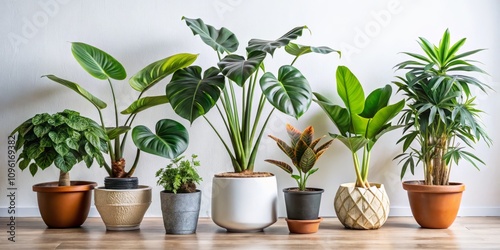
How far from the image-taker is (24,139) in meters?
3.29

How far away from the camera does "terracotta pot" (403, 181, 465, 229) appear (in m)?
3.40

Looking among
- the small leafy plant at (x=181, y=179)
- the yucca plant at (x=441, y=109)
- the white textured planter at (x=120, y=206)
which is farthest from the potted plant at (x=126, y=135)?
the yucca plant at (x=441, y=109)

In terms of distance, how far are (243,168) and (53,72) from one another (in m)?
1.44

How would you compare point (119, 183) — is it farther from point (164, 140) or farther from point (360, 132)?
point (360, 132)

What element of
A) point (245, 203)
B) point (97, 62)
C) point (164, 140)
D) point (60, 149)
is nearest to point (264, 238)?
point (245, 203)

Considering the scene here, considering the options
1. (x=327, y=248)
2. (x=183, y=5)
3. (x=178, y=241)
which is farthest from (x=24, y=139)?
(x=327, y=248)

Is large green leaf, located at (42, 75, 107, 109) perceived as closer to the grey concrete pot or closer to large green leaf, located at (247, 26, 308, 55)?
the grey concrete pot

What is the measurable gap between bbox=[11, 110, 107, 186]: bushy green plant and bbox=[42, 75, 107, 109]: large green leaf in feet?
0.76

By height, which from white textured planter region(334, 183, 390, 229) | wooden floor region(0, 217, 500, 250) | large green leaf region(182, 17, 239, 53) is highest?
large green leaf region(182, 17, 239, 53)

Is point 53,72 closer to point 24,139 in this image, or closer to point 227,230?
point 24,139

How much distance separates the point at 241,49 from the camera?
3.87 m

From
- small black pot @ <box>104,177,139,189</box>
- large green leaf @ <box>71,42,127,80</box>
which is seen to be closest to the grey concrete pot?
small black pot @ <box>104,177,139,189</box>

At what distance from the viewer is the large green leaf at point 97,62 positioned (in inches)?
139

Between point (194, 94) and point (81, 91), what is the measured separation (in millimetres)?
808
